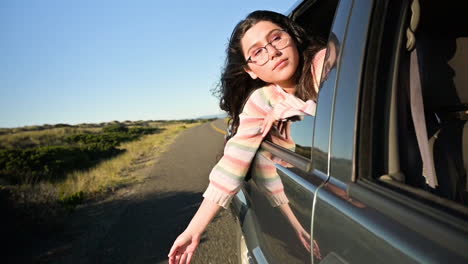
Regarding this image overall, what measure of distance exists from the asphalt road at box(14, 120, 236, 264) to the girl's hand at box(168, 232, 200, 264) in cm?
156

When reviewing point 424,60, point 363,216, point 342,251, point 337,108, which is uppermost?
point 424,60

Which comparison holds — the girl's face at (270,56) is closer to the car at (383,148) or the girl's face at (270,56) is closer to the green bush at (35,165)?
the car at (383,148)

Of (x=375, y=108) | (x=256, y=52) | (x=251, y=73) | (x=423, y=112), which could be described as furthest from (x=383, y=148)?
(x=251, y=73)

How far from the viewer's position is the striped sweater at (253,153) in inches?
70.6

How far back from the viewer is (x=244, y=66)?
2.26m

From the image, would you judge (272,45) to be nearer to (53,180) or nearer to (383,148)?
(383,148)

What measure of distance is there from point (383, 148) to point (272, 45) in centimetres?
120

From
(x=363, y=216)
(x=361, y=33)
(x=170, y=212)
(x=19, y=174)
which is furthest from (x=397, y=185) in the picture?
(x=19, y=174)

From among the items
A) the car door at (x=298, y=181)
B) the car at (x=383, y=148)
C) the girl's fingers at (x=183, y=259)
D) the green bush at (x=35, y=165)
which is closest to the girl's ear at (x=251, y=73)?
the car door at (x=298, y=181)

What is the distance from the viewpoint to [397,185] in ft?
3.05

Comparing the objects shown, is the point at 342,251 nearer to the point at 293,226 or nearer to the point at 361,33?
the point at 293,226

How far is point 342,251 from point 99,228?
478 centimetres

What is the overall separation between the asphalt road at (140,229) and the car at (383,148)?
208cm

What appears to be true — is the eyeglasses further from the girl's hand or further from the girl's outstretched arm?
the girl's hand
